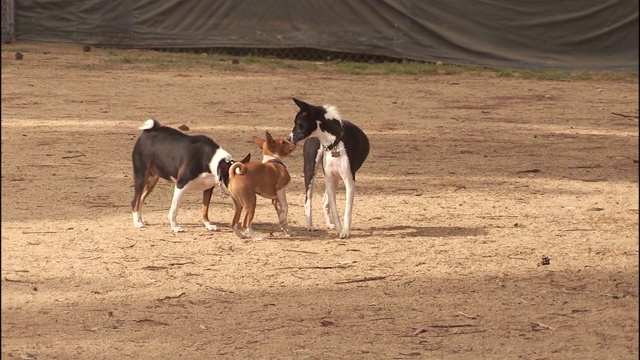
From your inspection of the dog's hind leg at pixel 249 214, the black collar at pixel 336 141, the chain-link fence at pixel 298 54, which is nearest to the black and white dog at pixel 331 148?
the black collar at pixel 336 141

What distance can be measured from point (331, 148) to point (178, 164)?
0.95m

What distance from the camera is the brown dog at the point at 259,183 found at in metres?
7.42

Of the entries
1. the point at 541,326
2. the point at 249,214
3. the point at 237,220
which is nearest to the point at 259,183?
the point at 249,214

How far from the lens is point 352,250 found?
7.55 m

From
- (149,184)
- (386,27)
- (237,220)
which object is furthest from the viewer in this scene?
(386,27)

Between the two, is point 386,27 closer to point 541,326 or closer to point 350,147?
point 350,147

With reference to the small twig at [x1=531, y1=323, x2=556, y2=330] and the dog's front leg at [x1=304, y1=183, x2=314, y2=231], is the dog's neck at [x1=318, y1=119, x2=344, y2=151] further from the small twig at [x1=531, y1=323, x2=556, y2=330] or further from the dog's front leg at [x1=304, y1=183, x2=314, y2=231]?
the small twig at [x1=531, y1=323, x2=556, y2=330]

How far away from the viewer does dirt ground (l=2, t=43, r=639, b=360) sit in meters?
5.75

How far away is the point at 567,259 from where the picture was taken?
7.34 m

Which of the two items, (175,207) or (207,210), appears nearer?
(175,207)

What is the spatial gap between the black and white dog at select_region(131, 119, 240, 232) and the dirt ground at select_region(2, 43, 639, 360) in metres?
0.21

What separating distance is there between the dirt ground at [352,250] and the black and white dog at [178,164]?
0.69 ft

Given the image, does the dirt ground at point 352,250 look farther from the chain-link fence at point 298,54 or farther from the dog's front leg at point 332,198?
the chain-link fence at point 298,54

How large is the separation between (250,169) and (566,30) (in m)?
12.6
